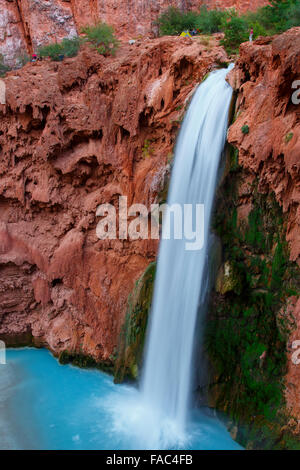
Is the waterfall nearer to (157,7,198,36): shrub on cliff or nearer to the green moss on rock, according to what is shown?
the green moss on rock

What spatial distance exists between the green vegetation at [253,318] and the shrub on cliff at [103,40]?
23.5 feet

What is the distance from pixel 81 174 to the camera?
987 cm

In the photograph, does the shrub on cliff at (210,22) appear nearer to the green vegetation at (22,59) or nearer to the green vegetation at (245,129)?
the green vegetation at (22,59)

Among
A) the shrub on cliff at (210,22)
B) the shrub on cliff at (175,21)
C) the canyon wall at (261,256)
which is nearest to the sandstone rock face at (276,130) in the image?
the canyon wall at (261,256)

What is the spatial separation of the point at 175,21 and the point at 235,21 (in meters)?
5.80

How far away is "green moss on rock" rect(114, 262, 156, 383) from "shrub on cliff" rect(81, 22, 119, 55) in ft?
25.1

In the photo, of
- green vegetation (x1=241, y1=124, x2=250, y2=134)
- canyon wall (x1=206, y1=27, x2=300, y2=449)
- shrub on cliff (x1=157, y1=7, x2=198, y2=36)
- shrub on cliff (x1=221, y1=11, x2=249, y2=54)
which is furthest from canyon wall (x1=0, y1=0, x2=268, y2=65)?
green vegetation (x1=241, y1=124, x2=250, y2=134)

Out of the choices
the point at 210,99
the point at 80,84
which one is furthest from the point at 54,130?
the point at 210,99

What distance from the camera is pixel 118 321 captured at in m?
9.06

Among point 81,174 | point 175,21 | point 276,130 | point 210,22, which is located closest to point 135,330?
point 81,174

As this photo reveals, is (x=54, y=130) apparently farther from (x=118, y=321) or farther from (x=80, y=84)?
(x=118, y=321)

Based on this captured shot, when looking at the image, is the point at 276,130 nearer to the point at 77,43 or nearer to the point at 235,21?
the point at 235,21

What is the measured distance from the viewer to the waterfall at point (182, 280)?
7.05m
